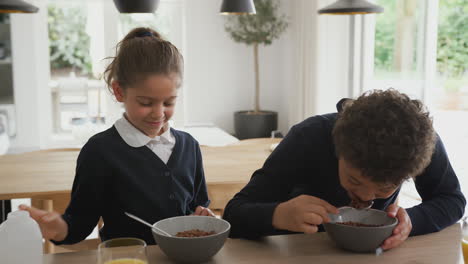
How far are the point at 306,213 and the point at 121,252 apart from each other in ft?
1.31

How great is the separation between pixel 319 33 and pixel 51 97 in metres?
3.13

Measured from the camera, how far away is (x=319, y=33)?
468 centimetres

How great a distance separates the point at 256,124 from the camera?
5.54 meters

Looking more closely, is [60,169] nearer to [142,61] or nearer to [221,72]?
[142,61]

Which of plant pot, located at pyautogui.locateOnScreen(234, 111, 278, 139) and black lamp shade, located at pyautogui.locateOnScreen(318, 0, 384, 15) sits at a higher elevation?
black lamp shade, located at pyautogui.locateOnScreen(318, 0, 384, 15)

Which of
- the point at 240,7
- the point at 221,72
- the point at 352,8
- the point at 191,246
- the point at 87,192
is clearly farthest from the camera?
the point at 221,72

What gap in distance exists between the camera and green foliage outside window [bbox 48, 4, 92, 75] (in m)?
5.86

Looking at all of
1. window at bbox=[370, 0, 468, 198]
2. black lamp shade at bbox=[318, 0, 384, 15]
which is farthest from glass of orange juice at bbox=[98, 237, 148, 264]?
window at bbox=[370, 0, 468, 198]

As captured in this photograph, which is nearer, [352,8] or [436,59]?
[352,8]

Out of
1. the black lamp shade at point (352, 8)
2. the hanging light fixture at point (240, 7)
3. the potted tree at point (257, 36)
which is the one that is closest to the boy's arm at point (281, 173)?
the black lamp shade at point (352, 8)

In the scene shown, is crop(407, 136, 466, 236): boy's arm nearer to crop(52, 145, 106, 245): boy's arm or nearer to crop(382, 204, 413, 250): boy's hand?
crop(382, 204, 413, 250): boy's hand

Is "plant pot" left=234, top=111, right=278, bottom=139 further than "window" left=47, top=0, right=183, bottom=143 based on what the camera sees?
No

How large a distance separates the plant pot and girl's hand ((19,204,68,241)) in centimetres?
440

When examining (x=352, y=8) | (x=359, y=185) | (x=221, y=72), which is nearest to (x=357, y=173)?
(x=359, y=185)
